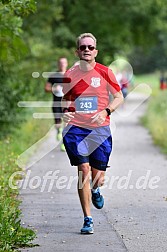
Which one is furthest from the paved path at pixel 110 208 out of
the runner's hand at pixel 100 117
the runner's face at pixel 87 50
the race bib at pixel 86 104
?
the runner's face at pixel 87 50

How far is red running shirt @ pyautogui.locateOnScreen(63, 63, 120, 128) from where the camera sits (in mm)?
9047

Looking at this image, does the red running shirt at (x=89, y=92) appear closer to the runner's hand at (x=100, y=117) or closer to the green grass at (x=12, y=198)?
the runner's hand at (x=100, y=117)

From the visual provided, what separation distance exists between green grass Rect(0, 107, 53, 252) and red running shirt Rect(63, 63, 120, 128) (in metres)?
1.20

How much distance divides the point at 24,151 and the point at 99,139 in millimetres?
8221

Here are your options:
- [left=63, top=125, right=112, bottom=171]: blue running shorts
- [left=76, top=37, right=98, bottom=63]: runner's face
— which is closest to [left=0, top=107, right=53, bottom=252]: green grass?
[left=63, top=125, right=112, bottom=171]: blue running shorts

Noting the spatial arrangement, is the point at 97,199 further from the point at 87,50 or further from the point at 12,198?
the point at 12,198

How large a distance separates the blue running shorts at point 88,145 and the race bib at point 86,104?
0.64 feet

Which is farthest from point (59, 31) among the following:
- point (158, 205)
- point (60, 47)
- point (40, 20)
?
point (158, 205)

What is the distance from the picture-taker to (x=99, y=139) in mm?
9102

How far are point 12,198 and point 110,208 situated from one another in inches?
51.1

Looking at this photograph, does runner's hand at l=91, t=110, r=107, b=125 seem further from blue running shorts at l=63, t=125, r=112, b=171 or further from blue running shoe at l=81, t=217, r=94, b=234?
blue running shoe at l=81, t=217, r=94, b=234

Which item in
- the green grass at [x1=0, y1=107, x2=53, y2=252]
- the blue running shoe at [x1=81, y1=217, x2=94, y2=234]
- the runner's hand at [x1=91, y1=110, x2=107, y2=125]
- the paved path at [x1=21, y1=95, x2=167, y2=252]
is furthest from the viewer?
the runner's hand at [x1=91, y1=110, x2=107, y2=125]

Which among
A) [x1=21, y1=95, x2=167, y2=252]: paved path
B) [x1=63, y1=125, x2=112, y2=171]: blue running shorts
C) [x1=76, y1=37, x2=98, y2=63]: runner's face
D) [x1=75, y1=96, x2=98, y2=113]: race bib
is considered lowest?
[x1=21, y1=95, x2=167, y2=252]: paved path

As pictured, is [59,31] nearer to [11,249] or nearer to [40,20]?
[40,20]
